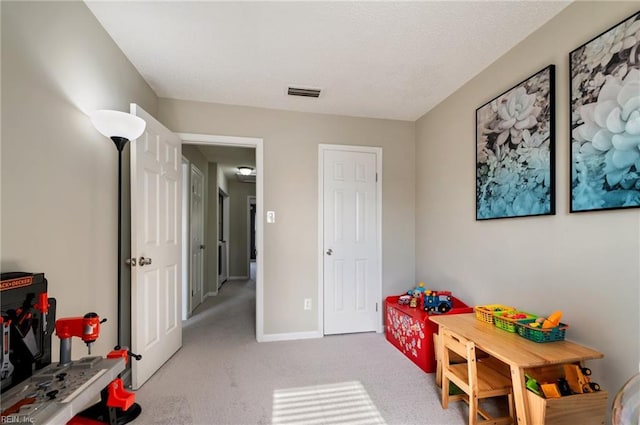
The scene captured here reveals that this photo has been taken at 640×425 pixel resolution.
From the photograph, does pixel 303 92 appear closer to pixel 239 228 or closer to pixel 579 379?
pixel 579 379

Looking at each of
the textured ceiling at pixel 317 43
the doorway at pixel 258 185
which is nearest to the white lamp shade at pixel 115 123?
the textured ceiling at pixel 317 43

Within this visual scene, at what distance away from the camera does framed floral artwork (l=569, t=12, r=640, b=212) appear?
135 centimetres

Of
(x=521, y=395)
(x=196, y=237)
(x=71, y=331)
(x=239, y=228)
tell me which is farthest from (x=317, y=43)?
(x=239, y=228)

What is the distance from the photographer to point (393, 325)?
9.54 ft

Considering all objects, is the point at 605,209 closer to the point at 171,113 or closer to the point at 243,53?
the point at 243,53

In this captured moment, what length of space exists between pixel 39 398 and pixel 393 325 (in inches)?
103

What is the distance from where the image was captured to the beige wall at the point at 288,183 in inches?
117

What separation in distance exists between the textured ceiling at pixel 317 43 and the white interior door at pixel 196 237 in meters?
1.72

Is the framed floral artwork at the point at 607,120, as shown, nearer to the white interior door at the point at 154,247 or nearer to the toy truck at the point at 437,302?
the toy truck at the point at 437,302

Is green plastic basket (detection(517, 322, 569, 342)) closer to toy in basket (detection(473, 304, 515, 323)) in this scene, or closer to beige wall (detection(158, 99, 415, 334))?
toy in basket (detection(473, 304, 515, 323))

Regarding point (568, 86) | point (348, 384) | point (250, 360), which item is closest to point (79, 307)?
point (250, 360)

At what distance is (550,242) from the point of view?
5.82 feet

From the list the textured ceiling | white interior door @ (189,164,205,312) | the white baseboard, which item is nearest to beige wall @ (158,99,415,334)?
the white baseboard

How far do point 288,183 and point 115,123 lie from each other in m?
1.68
